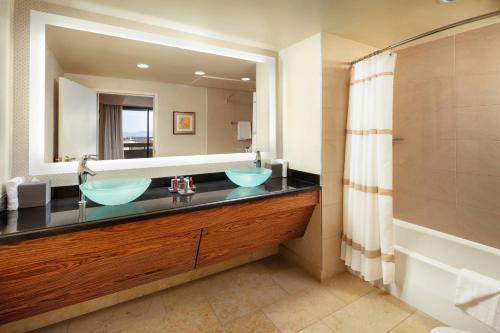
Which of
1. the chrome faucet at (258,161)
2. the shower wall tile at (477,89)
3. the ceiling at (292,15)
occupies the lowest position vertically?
the chrome faucet at (258,161)

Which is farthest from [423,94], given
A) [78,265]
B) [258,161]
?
[78,265]

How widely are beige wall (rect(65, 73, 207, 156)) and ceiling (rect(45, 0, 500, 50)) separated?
1.45 feet

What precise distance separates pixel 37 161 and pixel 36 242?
678 mm

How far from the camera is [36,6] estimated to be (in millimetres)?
1532

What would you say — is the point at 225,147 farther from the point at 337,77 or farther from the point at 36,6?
the point at 36,6

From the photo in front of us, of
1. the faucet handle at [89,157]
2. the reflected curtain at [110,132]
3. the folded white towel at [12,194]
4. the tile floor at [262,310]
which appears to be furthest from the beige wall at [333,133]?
the folded white towel at [12,194]

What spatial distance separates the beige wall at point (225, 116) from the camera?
2236 mm

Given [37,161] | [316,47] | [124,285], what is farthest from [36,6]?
[316,47]

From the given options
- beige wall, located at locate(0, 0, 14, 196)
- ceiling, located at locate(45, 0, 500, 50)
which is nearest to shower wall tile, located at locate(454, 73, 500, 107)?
ceiling, located at locate(45, 0, 500, 50)

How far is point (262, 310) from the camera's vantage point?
1.83 metres

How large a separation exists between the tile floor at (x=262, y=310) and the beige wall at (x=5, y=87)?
1113 mm

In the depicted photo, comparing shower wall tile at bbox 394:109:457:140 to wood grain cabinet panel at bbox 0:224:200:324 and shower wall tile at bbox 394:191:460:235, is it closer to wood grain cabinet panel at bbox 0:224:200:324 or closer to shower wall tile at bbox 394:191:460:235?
shower wall tile at bbox 394:191:460:235

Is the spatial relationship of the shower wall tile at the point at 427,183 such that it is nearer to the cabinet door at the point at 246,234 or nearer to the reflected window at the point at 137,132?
the cabinet door at the point at 246,234

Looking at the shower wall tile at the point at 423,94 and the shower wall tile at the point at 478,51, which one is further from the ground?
the shower wall tile at the point at 478,51
